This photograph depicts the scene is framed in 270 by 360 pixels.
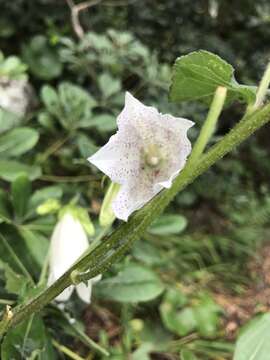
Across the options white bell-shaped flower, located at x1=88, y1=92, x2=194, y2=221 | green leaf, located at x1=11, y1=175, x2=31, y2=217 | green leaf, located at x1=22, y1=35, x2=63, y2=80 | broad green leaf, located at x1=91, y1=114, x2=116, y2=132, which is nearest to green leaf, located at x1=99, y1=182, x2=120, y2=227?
white bell-shaped flower, located at x1=88, y1=92, x2=194, y2=221

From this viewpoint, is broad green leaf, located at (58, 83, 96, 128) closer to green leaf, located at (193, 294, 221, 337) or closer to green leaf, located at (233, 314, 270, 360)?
green leaf, located at (193, 294, 221, 337)

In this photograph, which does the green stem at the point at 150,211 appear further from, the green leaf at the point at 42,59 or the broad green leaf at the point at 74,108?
the green leaf at the point at 42,59

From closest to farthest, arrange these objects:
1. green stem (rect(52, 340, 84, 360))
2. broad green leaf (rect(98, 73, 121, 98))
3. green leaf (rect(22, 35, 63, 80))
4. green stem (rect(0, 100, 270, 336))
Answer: green stem (rect(0, 100, 270, 336)), green stem (rect(52, 340, 84, 360)), broad green leaf (rect(98, 73, 121, 98)), green leaf (rect(22, 35, 63, 80))

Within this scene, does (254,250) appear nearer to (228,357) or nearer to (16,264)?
(228,357)

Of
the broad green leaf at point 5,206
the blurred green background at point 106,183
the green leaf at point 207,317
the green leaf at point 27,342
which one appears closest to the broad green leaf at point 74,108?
the blurred green background at point 106,183

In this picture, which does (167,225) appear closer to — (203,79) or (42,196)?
(42,196)

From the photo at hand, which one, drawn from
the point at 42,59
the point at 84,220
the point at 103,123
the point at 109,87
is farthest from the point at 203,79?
the point at 42,59
